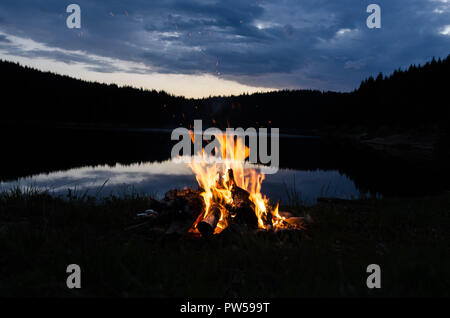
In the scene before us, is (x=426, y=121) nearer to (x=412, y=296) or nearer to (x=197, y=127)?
(x=412, y=296)

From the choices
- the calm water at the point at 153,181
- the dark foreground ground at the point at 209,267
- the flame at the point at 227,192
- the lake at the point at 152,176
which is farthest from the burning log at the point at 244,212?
the calm water at the point at 153,181

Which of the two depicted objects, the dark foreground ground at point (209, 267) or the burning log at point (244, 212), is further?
the burning log at point (244, 212)

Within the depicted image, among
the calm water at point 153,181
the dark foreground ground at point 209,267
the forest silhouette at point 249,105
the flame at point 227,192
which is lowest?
the calm water at point 153,181

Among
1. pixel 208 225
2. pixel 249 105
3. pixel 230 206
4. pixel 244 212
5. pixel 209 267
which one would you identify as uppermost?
pixel 249 105

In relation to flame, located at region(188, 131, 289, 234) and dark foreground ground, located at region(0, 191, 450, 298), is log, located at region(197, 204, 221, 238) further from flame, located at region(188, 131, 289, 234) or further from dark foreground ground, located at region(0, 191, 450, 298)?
flame, located at region(188, 131, 289, 234)

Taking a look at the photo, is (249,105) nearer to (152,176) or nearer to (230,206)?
(152,176)

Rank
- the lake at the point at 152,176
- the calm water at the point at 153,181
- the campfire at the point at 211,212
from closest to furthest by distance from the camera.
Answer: the campfire at the point at 211,212
the calm water at the point at 153,181
the lake at the point at 152,176

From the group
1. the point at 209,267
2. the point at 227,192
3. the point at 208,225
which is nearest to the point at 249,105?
the point at 227,192

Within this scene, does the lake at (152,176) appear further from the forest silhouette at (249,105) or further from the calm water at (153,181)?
the forest silhouette at (249,105)

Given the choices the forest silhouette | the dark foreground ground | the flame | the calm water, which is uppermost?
the forest silhouette

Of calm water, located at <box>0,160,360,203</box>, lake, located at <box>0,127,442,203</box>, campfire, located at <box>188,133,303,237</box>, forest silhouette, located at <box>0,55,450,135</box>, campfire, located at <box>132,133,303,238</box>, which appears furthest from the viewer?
forest silhouette, located at <box>0,55,450,135</box>

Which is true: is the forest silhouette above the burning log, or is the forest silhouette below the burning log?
above

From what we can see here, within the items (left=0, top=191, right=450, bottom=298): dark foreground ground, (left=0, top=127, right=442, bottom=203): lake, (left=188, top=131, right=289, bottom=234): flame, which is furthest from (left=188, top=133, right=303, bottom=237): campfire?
(left=0, top=127, right=442, bottom=203): lake
